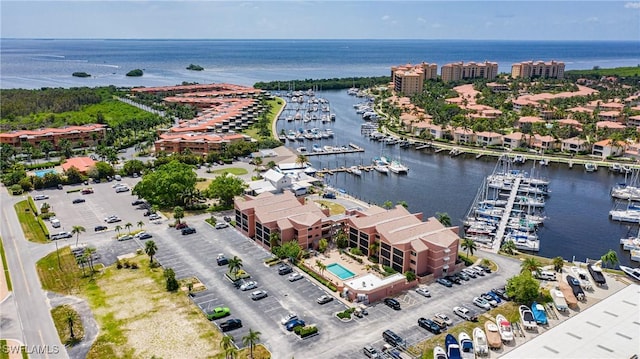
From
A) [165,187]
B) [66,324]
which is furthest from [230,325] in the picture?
[165,187]

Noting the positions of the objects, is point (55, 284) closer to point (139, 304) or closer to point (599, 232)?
point (139, 304)

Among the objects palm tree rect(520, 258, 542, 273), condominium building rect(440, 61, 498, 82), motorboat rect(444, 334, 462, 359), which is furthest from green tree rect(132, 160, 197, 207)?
condominium building rect(440, 61, 498, 82)

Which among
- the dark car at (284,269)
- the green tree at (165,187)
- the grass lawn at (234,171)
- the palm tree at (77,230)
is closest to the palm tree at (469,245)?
the dark car at (284,269)

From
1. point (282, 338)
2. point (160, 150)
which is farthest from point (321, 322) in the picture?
point (160, 150)

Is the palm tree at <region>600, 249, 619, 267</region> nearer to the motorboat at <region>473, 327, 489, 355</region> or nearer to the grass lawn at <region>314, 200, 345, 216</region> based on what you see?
the motorboat at <region>473, 327, 489, 355</region>

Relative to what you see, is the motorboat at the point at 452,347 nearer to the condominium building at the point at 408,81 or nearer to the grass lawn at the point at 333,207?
the grass lawn at the point at 333,207
